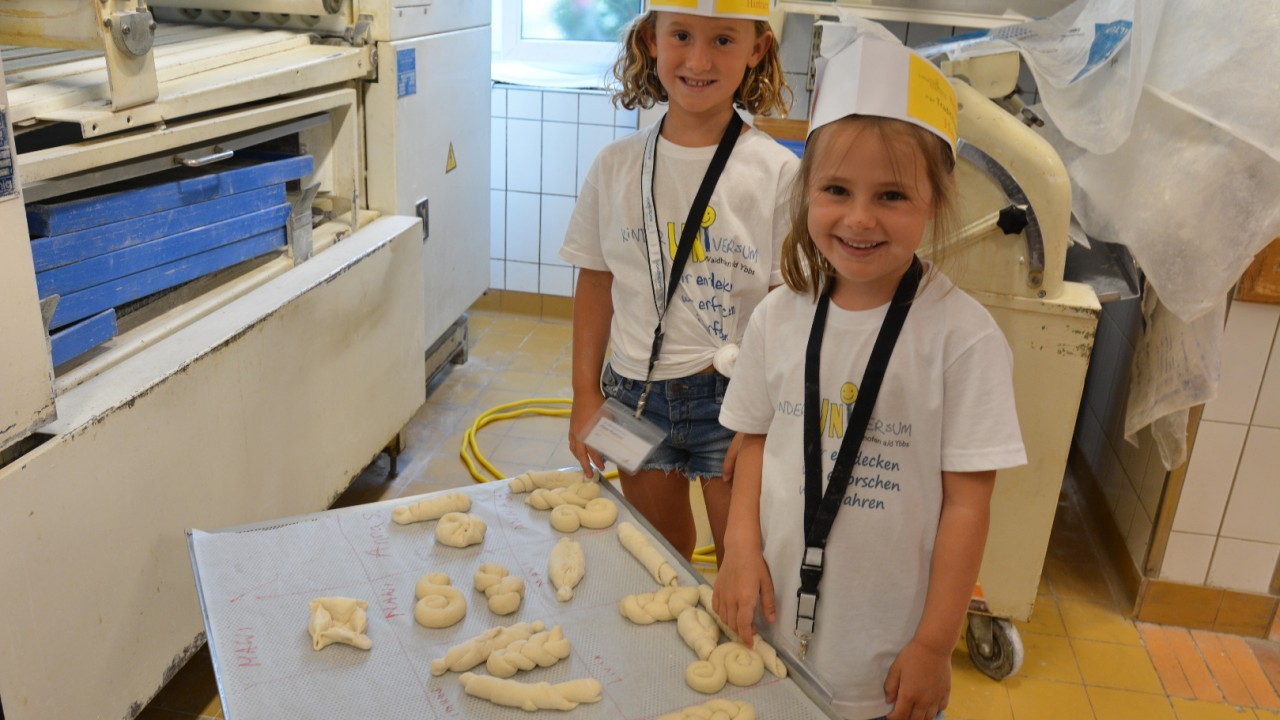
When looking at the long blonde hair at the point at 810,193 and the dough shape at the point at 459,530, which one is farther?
the dough shape at the point at 459,530

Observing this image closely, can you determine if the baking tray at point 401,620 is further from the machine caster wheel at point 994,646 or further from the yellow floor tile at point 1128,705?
the yellow floor tile at point 1128,705

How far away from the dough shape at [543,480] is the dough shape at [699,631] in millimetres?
365

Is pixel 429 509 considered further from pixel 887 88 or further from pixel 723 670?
pixel 887 88

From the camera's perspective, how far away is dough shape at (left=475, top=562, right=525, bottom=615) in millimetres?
1229

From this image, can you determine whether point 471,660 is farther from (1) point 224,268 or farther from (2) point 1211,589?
(2) point 1211,589

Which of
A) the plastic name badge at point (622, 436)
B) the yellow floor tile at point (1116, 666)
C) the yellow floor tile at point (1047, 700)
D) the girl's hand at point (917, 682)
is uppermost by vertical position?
the plastic name badge at point (622, 436)

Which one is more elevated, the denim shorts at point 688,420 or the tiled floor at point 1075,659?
the denim shorts at point 688,420

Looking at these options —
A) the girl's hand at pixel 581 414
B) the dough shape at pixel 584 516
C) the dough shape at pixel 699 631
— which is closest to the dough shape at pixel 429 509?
the dough shape at pixel 584 516

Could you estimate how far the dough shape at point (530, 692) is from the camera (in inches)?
42.5

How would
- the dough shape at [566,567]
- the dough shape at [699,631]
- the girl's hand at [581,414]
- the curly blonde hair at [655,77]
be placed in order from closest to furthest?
the dough shape at [699,631]
the dough shape at [566,567]
the curly blonde hair at [655,77]
the girl's hand at [581,414]

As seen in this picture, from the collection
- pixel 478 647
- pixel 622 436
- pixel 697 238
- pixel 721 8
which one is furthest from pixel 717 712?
pixel 721 8

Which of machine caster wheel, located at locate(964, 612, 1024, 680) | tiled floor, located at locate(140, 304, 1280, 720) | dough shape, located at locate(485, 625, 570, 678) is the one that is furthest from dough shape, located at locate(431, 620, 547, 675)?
machine caster wheel, located at locate(964, 612, 1024, 680)

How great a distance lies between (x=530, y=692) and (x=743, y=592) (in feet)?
0.93

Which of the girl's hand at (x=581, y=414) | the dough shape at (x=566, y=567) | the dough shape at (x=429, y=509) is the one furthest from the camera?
the girl's hand at (x=581, y=414)
